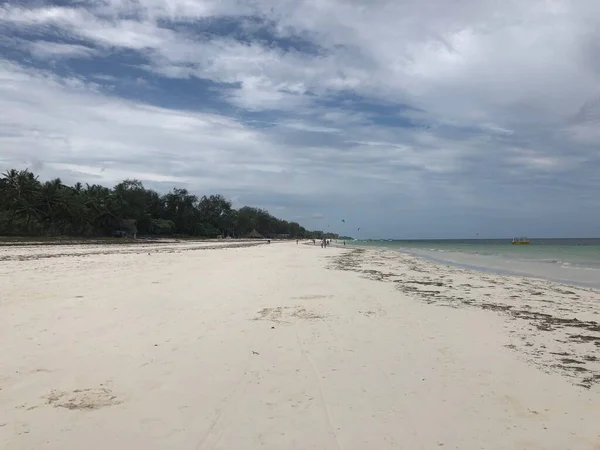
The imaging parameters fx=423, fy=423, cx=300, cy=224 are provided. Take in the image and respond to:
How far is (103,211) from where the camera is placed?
7619cm

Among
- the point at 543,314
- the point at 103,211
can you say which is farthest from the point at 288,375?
the point at 103,211

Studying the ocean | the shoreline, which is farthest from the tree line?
the shoreline

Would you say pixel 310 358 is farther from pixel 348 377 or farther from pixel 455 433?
pixel 455 433

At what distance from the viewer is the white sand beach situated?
13.1 ft

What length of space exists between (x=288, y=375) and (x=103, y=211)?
79054mm

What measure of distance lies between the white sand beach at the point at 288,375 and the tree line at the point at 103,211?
197 feet

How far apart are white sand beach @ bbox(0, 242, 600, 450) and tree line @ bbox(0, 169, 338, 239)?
197ft

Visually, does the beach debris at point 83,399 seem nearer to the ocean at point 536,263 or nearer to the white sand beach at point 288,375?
the white sand beach at point 288,375

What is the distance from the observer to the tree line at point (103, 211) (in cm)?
6103

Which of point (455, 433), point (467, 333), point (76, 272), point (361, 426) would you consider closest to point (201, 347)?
point (361, 426)

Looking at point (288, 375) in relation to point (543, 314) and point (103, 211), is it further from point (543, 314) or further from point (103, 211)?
point (103, 211)

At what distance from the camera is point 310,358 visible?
20.7 feet

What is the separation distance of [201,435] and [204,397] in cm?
88

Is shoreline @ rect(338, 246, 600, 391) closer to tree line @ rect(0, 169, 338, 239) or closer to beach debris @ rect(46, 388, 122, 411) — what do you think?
beach debris @ rect(46, 388, 122, 411)
